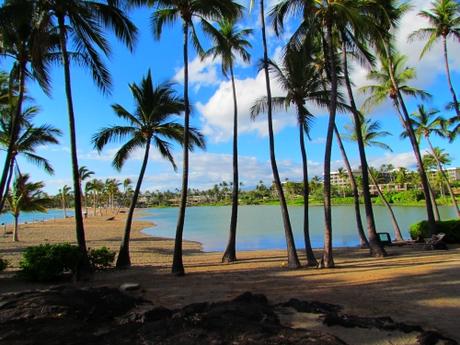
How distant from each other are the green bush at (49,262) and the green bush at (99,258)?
1.15 m

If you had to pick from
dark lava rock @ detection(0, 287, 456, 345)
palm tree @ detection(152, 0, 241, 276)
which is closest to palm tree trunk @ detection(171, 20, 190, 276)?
palm tree @ detection(152, 0, 241, 276)

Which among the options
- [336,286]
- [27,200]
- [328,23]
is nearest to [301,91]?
[328,23]

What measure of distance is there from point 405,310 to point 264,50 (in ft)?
33.0

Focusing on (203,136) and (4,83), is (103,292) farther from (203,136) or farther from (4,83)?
(4,83)

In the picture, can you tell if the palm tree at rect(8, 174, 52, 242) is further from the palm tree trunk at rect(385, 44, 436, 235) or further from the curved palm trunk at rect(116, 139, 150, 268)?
the palm tree trunk at rect(385, 44, 436, 235)

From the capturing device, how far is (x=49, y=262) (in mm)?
10086

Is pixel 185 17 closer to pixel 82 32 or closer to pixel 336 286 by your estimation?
pixel 82 32

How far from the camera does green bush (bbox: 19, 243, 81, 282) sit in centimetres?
1006

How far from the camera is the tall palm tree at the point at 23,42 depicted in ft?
32.1

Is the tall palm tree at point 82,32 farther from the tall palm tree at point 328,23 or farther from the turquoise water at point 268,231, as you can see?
the turquoise water at point 268,231

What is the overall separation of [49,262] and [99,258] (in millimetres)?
2117

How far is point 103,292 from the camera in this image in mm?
6977

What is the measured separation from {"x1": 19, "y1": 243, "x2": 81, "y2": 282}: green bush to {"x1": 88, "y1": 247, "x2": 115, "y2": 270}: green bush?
3.76ft

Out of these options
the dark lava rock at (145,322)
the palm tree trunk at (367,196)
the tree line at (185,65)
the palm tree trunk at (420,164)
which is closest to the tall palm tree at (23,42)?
the tree line at (185,65)
